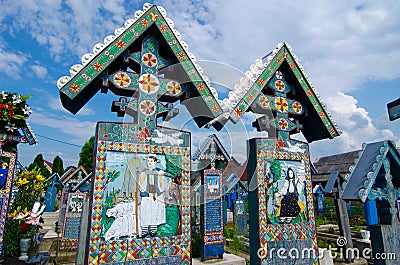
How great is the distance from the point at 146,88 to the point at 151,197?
70.2 inches

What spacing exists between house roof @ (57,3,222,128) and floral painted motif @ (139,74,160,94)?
19 cm

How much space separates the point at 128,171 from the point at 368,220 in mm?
3836

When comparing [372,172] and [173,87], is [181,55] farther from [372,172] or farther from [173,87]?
[372,172]

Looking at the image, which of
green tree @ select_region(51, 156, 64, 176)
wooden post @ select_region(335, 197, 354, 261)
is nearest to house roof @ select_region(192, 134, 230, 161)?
wooden post @ select_region(335, 197, 354, 261)

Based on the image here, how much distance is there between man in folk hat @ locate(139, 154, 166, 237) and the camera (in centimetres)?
414

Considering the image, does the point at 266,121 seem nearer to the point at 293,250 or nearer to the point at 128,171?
the point at 293,250

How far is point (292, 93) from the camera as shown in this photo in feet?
19.1

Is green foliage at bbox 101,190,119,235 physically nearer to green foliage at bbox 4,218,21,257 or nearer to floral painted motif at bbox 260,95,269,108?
floral painted motif at bbox 260,95,269,108

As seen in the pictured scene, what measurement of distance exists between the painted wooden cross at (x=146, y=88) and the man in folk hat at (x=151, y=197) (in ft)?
2.09

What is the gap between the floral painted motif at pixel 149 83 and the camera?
4.55m

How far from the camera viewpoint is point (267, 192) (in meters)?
4.93

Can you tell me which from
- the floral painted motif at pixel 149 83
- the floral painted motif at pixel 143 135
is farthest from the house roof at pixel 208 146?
the floral painted motif at pixel 143 135

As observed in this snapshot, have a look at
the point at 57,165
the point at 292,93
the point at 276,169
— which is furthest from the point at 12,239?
the point at 57,165

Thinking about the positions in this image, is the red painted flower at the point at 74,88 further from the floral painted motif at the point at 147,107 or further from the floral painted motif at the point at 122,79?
the floral painted motif at the point at 147,107
